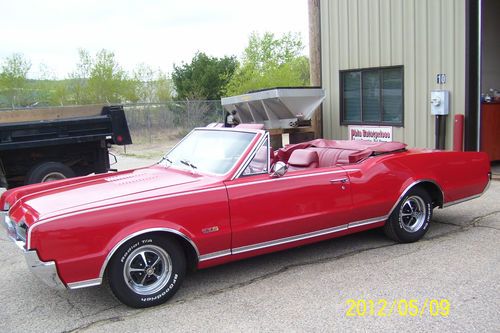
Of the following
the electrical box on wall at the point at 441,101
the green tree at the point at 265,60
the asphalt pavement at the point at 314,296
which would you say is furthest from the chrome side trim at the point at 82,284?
the green tree at the point at 265,60

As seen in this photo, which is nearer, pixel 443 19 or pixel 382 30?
pixel 443 19

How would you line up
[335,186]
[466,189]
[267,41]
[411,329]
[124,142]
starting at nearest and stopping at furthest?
[411,329]
[335,186]
[466,189]
[124,142]
[267,41]

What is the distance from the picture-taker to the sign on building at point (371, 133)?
1134 centimetres

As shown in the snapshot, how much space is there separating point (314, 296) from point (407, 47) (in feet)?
25.7

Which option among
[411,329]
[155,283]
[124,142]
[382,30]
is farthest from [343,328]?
[382,30]

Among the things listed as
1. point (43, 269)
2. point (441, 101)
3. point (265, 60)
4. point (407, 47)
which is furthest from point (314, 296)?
point (265, 60)

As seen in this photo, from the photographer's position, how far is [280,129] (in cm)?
1196

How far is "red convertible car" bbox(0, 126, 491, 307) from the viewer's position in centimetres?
388

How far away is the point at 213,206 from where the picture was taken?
4.37 m

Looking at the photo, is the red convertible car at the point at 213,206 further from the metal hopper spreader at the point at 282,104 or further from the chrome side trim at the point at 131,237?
the metal hopper spreader at the point at 282,104

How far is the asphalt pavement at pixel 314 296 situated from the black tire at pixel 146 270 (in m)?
0.12

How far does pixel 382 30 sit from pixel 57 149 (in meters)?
7.19

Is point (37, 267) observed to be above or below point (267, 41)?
below

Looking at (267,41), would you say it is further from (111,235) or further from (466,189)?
(111,235)
